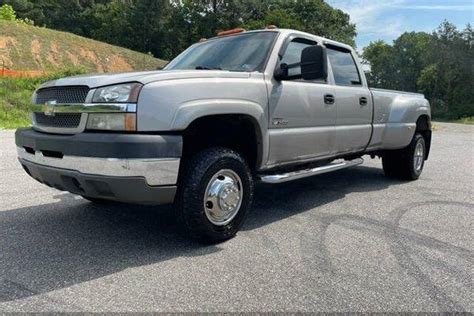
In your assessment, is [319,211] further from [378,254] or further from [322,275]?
[322,275]

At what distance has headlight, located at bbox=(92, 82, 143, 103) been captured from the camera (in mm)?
3422

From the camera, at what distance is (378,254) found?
12.6ft

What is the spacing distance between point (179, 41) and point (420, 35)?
4886 centimetres

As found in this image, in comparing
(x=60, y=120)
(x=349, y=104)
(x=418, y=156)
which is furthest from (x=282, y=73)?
(x=418, y=156)

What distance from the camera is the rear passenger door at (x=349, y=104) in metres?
5.46

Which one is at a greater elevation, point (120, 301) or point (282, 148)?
point (282, 148)

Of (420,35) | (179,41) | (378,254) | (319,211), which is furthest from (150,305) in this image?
(420,35)

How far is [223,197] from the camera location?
12.9ft

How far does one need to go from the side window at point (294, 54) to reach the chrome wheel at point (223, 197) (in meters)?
1.23

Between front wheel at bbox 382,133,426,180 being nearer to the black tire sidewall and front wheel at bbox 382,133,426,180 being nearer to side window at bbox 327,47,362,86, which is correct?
the black tire sidewall

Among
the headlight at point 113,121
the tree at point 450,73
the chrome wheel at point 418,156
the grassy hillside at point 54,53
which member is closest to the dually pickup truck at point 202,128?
the headlight at point 113,121

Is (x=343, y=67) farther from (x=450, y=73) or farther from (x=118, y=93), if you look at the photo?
(x=450, y=73)

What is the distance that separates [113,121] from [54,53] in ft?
127

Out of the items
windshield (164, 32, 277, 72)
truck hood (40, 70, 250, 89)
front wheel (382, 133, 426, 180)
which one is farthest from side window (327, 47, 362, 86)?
truck hood (40, 70, 250, 89)
